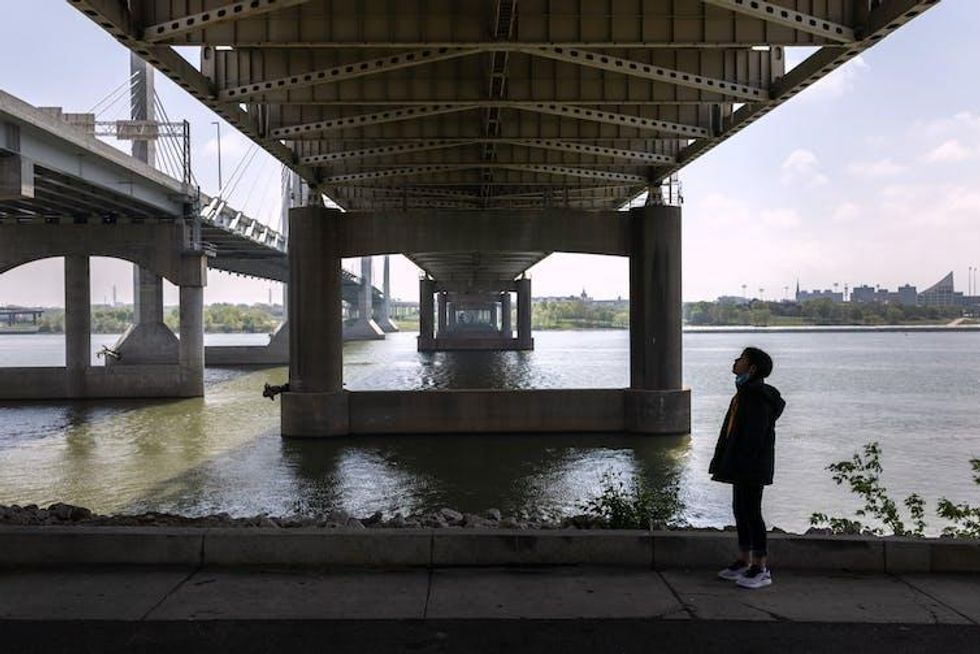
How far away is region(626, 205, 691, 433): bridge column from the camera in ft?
87.8

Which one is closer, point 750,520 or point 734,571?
point 750,520

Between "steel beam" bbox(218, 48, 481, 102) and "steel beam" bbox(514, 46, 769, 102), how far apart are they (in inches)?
60.1

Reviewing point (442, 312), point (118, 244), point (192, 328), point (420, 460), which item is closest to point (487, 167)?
point (420, 460)

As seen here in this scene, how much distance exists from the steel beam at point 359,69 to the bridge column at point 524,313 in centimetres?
7479

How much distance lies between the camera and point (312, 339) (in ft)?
87.2

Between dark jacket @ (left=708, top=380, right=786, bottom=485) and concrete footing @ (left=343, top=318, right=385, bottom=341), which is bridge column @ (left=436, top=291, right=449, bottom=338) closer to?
concrete footing @ (left=343, top=318, right=385, bottom=341)

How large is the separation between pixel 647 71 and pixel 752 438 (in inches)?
466

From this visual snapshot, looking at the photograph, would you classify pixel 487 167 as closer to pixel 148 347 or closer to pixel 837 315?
pixel 148 347

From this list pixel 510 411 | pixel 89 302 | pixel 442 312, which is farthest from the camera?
pixel 442 312

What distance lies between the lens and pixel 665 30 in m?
15.0

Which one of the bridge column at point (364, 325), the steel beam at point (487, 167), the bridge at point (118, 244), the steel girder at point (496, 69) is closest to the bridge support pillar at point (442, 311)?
the bridge column at point (364, 325)

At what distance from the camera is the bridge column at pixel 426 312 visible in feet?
287

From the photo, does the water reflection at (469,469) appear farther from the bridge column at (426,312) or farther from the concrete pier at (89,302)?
the bridge column at (426,312)

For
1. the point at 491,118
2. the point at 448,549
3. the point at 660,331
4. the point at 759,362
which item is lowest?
the point at 448,549
